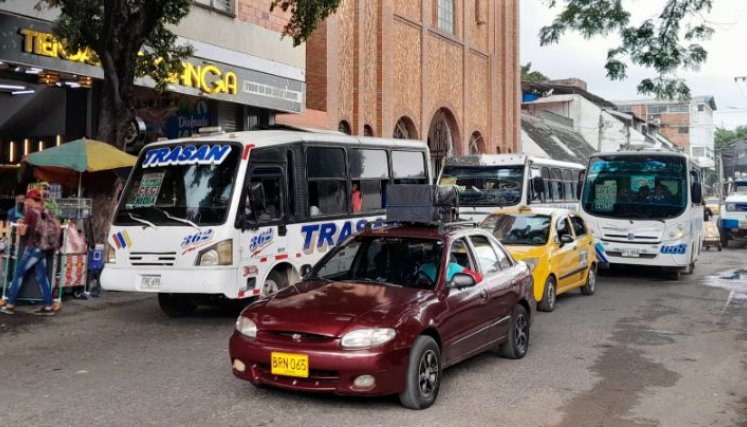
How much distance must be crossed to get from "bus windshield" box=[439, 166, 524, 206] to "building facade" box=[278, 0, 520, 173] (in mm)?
5052

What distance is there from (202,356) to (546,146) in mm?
36933

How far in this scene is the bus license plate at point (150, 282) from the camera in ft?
32.0

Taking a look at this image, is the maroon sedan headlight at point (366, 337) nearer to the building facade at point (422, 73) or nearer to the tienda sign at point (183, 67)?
the tienda sign at point (183, 67)

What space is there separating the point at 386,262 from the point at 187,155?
415cm

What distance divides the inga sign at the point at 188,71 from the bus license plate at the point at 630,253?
30.1ft

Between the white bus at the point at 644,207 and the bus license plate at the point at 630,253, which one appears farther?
the bus license plate at the point at 630,253

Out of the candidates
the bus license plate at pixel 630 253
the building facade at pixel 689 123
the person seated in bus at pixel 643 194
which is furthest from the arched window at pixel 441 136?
the building facade at pixel 689 123

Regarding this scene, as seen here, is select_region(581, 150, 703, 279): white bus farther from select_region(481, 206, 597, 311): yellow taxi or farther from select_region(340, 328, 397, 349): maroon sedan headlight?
select_region(340, 328, 397, 349): maroon sedan headlight

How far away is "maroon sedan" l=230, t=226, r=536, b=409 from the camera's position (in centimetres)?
592

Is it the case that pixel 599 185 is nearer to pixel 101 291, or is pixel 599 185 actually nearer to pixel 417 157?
pixel 417 157

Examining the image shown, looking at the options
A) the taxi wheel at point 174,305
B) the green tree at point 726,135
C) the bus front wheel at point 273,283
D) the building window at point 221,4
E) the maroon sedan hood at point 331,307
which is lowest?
the taxi wheel at point 174,305

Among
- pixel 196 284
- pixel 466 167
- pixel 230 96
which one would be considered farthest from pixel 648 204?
pixel 196 284

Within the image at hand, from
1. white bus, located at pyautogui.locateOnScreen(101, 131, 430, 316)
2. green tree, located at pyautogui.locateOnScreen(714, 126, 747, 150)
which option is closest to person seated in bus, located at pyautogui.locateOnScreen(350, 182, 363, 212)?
white bus, located at pyautogui.locateOnScreen(101, 131, 430, 316)

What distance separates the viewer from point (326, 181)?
1181 cm
